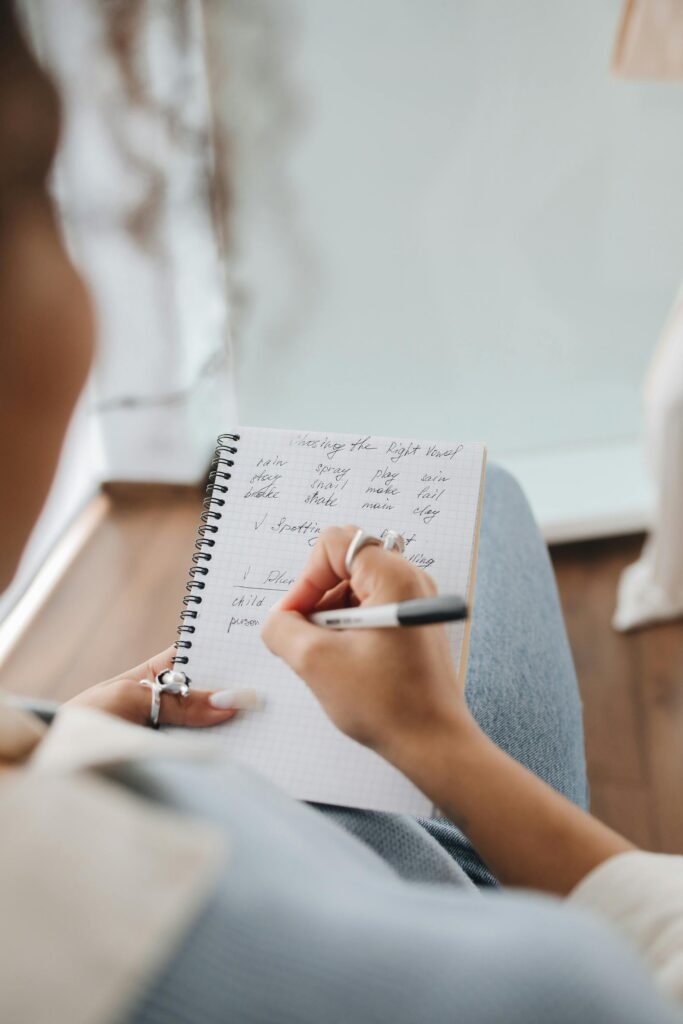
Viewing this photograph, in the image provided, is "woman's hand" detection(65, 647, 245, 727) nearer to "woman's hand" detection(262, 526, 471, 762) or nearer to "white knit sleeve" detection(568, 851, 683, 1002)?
"woman's hand" detection(262, 526, 471, 762)

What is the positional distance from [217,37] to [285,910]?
1.08m

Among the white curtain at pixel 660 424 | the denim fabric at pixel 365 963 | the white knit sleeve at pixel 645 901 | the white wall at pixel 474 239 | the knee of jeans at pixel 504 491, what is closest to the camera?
the denim fabric at pixel 365 963

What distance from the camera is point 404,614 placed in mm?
368

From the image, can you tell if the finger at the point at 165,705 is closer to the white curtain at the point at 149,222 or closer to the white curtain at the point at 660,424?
the white curtain at the point at 149,222

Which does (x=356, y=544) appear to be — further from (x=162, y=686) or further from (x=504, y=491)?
(x=504, y=491)

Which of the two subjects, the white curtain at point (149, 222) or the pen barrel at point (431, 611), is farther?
the white curtain at point (149, 222)

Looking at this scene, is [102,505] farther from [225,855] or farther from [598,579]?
[225,855]

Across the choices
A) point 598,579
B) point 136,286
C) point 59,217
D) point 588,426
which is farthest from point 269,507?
point 588,426

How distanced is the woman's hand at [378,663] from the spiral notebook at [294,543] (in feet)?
0.15

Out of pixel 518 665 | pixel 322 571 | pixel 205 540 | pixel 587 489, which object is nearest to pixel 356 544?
pixel 322 571

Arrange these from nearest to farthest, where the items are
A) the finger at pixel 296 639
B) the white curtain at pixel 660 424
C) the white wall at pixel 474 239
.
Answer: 1. the finger at pixel 296 639
2. the white curtain at pixel 660 424
3. the white wall at pixel 474 239

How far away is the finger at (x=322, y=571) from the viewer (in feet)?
1.38

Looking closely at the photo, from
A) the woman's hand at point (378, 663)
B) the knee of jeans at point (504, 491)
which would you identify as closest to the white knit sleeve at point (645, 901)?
the woman's hand at point (378, 663)

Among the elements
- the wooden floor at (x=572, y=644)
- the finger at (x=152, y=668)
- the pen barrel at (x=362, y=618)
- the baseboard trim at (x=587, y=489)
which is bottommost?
the wooden floor at (x=572, y=644)
